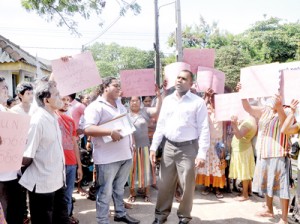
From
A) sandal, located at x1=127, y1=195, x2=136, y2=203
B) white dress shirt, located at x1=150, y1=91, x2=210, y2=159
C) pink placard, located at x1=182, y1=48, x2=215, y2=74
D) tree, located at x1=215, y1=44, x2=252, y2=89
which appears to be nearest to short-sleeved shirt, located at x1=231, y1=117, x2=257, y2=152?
pink placard, located at x1=182, y1=48, x2=215, y2=74

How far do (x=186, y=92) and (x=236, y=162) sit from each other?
180cm

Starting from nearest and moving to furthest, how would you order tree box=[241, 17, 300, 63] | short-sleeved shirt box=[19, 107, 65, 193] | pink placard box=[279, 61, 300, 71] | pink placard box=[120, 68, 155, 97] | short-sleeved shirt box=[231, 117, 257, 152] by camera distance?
short-sleeved shirt box=[19, 107, 65, 193]
pink placard box=[279, 61, 300, 71]
pink placard box=[120, 68, 155, 97]
short-sleeved shirt box=[231, 117, 257, 152]
tree box=[241, 17, 300, 63]

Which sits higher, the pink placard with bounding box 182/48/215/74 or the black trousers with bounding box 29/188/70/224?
the pink placard with bounding box 182/48/215/74

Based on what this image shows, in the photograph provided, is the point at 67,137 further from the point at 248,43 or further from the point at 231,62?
the point at 248,43

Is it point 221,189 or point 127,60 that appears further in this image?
point 127,60

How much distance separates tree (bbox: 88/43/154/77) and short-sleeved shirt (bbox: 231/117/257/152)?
41556 mm

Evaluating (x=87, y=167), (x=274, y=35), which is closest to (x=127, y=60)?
(x=274, y=35)

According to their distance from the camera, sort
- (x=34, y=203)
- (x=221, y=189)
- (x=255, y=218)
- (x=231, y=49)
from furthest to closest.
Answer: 1. (x=231, y=49)
2. (x=221, y=189)
3. (x=255, y=218)
4. (x=34, y=203)

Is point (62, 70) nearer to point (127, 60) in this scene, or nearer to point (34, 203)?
point (34, 203)

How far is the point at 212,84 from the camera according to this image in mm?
4605

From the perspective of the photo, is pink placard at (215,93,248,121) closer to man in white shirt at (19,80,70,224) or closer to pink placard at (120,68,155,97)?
pink placard at (120,68,155,97)

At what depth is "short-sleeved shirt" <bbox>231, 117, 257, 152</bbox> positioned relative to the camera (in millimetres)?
4797

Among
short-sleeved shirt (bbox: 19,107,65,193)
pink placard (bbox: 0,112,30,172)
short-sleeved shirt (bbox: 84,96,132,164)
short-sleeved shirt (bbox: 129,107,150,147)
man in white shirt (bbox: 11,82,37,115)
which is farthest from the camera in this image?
short-sleeved shirt (bbox: 129,107,150,147)

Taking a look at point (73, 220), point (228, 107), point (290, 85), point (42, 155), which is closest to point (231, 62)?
point (228, 107)
